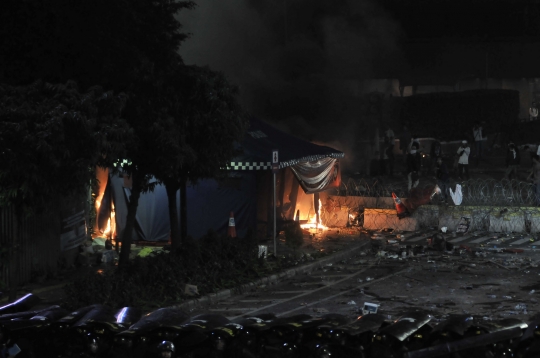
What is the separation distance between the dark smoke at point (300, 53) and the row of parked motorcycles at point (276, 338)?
26087 millimetres

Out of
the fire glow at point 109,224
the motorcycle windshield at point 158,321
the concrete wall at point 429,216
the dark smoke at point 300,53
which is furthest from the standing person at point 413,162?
the motorcycle windshield at point 158,321

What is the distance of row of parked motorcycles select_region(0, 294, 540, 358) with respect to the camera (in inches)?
184

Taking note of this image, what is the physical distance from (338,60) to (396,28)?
5702mm

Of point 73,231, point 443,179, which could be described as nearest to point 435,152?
point 443,179

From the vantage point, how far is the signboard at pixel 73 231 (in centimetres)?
1482

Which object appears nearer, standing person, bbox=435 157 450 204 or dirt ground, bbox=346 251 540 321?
dirt ground, bbox=346 251 540 321

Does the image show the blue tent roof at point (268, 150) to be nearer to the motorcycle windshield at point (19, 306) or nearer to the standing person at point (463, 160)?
the standing person at point (463, 160)

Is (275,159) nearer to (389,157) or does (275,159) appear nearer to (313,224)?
(313,224)

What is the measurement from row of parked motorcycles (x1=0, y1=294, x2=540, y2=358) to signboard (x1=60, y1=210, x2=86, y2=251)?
9.83 metres

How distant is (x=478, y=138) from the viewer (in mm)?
29906

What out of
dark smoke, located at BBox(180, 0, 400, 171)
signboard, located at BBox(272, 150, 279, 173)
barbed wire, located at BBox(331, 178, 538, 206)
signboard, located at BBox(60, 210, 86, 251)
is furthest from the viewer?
dark smoke, located at BBox(180, 0, 400, 171)

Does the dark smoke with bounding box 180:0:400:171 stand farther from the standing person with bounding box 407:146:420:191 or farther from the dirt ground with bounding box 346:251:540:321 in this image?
the dirt ground with bounding box 346:251:540:321

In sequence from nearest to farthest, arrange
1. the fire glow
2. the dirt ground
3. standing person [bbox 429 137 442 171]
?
the dirt ground
the fire glow
standing person [bbox 429 137 442 171]

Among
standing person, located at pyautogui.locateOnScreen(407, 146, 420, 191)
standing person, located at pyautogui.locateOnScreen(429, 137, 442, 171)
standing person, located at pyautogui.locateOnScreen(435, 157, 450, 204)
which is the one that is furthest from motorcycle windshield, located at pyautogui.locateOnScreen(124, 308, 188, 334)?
standing person, located at pyautogui.locateOnScreen(429, 137, 442, 171)
